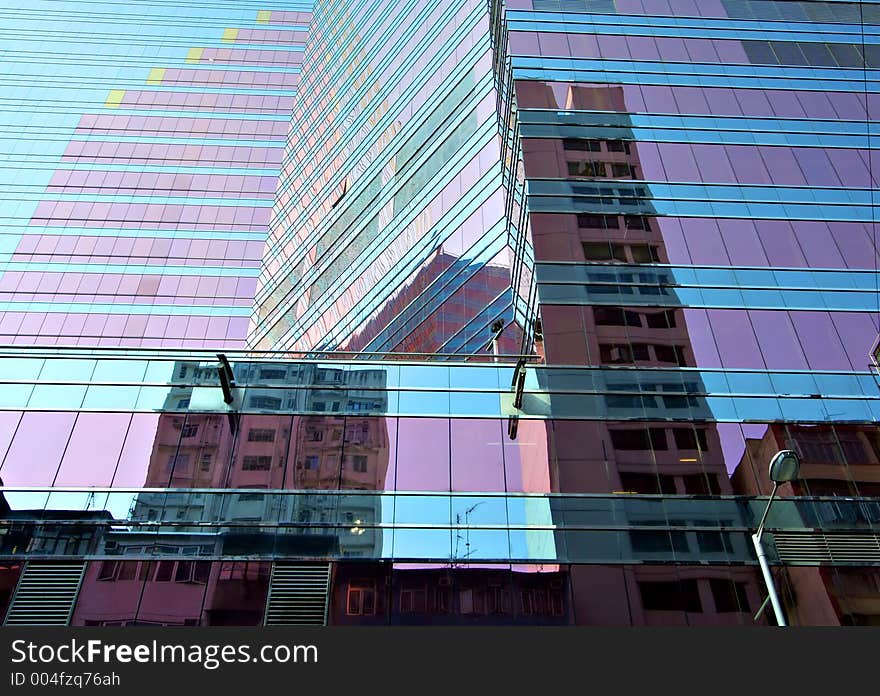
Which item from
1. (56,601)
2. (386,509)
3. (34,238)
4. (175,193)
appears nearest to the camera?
(56,601)

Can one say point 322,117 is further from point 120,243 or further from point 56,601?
point 56,601

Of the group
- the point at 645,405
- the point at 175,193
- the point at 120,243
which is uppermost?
the point at 175,193

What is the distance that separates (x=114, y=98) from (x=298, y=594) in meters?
56.2

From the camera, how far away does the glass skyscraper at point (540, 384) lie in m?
17.5

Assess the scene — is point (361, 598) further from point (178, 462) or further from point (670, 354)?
point (670, 354)

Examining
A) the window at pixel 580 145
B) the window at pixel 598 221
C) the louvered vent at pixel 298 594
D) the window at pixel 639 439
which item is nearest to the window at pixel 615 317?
the window at pixel 598 221

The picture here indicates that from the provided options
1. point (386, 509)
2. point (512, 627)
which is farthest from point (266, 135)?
point (512, 627)

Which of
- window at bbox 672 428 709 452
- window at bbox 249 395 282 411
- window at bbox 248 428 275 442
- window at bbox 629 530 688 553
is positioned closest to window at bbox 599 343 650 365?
window at bbox 672 428 709 452

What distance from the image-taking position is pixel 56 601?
17141 millimetres

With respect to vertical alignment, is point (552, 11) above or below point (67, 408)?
above

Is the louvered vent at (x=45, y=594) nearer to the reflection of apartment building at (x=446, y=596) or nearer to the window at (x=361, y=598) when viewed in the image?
the reflection of apartment building at (x=446, y=596)

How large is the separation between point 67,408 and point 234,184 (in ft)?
116

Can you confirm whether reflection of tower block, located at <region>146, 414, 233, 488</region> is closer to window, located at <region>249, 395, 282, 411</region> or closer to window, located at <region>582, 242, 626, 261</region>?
window, located at <region>249, 395, 282, 411</region>

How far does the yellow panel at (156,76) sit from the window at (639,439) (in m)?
57.4
